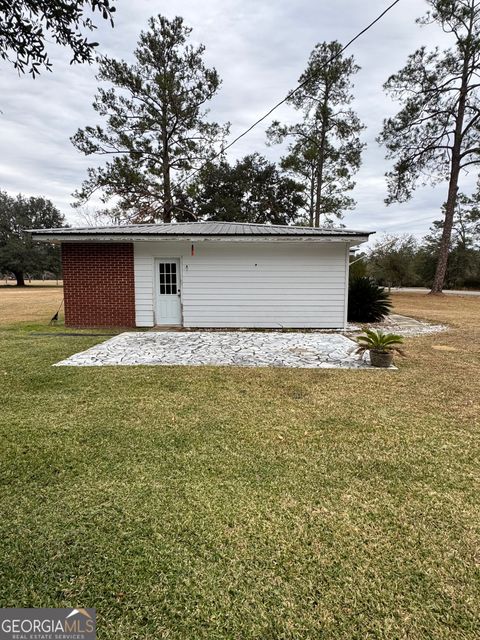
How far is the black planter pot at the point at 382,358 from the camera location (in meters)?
6.07

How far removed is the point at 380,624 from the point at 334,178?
76.8ft

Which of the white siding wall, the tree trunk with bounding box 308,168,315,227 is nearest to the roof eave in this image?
the white siding wall

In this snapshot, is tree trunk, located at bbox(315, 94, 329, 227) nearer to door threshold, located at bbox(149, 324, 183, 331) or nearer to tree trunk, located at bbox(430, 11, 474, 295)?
tree trunk, located at bbox(430, 11, 474, 295)

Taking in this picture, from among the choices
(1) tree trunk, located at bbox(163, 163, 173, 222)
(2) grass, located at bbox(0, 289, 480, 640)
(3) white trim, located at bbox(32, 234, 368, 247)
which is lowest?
(2) grass, located at bbox(0, 289, 480, 640)

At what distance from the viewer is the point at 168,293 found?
10.2 metres

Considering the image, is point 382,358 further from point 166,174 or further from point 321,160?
point 321,160

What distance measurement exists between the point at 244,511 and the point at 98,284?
898 cm

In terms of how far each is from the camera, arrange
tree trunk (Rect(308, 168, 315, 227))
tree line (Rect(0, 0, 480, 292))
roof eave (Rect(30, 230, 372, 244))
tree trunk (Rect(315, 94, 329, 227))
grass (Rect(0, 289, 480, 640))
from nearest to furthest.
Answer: grass (Rect(0, 289, 480, 640))
roof eave (Rect(30, 230, 372, 244))
tree line (Rect(0, 0, 480, 292))
tree trunk (Rect(315, 94, 329, 227))
tree trunk (Rect(308, 168, 315, 227))

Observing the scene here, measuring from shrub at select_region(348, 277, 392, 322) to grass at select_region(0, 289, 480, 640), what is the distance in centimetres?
736

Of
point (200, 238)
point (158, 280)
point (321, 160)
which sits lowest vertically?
point (158, 280)

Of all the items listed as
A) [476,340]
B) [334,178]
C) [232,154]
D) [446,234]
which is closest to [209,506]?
[476,340]

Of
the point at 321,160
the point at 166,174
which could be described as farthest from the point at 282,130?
the point at 166,174

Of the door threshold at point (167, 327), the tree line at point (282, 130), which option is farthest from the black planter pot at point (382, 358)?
the tree line at point (282, 130)

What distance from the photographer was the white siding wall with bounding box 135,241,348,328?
984 cm
